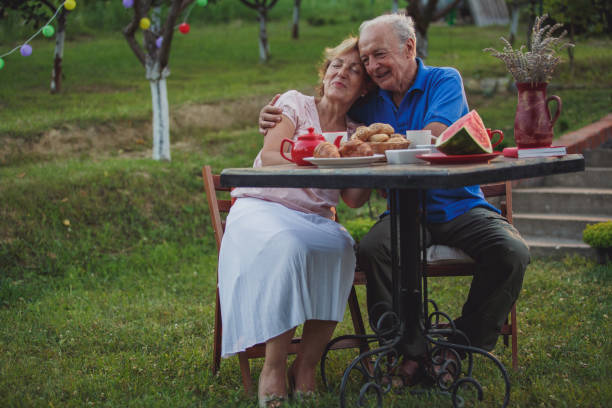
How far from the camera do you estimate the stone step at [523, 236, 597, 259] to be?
5.78 metres

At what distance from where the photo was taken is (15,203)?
6.25 meters

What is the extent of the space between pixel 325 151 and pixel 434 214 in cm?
94

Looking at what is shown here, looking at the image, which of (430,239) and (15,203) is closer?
(430,239)

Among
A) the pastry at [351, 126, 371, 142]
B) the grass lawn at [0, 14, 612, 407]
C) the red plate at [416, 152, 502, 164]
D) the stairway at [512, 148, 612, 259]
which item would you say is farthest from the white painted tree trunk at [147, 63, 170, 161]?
the red plate at [416, 152, 502, 164]

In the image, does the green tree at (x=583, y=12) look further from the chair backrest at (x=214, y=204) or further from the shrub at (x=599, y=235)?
the chair backrest at (x=214, y=204)

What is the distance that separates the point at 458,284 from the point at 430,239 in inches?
77.9

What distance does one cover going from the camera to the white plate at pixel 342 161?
2.70 m

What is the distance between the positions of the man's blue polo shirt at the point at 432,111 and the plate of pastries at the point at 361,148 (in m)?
0.53

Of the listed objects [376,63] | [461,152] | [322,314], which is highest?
[376,63]

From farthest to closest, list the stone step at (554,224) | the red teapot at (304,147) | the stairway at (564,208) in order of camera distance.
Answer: the stone step at (554,224) → the stairway at (564,208) → the red teapot at (304,147)

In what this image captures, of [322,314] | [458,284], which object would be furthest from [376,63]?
[458,284]

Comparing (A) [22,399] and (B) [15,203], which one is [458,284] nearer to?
(A) [22,399]

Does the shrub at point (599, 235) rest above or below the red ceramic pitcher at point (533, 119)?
below

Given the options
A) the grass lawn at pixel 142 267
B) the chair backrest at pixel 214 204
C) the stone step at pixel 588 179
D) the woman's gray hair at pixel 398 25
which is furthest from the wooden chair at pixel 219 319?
the stone step at pixel 588 179
